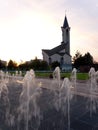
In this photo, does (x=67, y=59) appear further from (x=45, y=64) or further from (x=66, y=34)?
(x=45, y=64)

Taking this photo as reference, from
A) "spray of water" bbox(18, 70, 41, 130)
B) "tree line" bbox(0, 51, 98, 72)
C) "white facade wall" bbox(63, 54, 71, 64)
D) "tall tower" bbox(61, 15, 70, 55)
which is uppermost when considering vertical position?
"tall tower" bbox(61, 15, 70, 55)

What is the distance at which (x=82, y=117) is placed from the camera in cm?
872

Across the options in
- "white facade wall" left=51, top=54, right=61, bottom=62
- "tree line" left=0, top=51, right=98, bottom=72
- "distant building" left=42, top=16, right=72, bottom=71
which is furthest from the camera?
"white facade wall" left=51, top=54, right=61, bottom=62

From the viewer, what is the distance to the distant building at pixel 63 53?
3351 inches

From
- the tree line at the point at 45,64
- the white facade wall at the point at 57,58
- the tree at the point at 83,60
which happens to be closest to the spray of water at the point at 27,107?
the tree line at the point at 45,64

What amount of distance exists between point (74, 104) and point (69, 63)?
76672 millimetres

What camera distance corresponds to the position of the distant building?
85.1 metres

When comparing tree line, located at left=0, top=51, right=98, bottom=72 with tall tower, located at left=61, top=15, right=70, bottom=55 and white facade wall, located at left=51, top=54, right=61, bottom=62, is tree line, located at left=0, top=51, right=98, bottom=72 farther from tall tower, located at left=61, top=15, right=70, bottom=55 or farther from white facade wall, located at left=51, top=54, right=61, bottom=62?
tall tower, located at left=61, top=15, right=70, bottom=55

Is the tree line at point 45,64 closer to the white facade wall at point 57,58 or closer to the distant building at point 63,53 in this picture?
the white facade wall at point 57,58

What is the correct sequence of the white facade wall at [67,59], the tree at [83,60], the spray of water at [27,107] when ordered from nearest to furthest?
1. the spray of water at [27,107]
2. the tree at [83,60]
3. the white facade wall at [67,59]

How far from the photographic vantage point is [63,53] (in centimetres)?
8775

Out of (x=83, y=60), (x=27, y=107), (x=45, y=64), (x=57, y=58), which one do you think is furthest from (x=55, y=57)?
(x=27, y=107)

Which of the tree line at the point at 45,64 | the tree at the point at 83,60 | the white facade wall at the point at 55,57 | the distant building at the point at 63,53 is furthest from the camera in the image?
the white facade wall at the point at 55,57

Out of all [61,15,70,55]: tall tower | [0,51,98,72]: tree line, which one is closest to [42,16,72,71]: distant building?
[61,15,70,55]: tall tower
